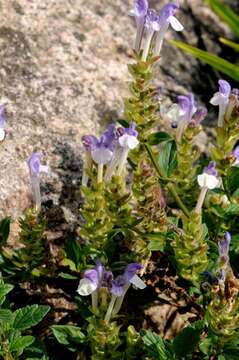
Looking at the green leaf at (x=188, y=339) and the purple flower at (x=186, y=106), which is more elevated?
the purple flower at (x=186, y=106)

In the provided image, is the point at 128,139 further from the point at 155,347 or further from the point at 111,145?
the point at 155,347

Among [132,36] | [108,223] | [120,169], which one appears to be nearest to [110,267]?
[108,223]

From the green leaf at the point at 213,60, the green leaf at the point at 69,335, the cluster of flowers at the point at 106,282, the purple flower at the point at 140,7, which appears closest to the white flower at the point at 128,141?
the cluster of flowers at the point at 106,282

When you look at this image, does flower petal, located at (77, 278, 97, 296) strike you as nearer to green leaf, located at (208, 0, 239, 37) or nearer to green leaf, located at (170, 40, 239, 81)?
green leaf, located at (170, 40, 239, 81)

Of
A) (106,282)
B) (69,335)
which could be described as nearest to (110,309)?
(106,282)

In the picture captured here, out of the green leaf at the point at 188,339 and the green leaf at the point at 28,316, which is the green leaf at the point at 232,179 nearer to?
the green leaf at the point at 188,339

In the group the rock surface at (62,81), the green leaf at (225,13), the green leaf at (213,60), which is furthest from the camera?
the green leaf at (225,13)

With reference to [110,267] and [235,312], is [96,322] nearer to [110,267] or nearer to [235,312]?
[110,267]
